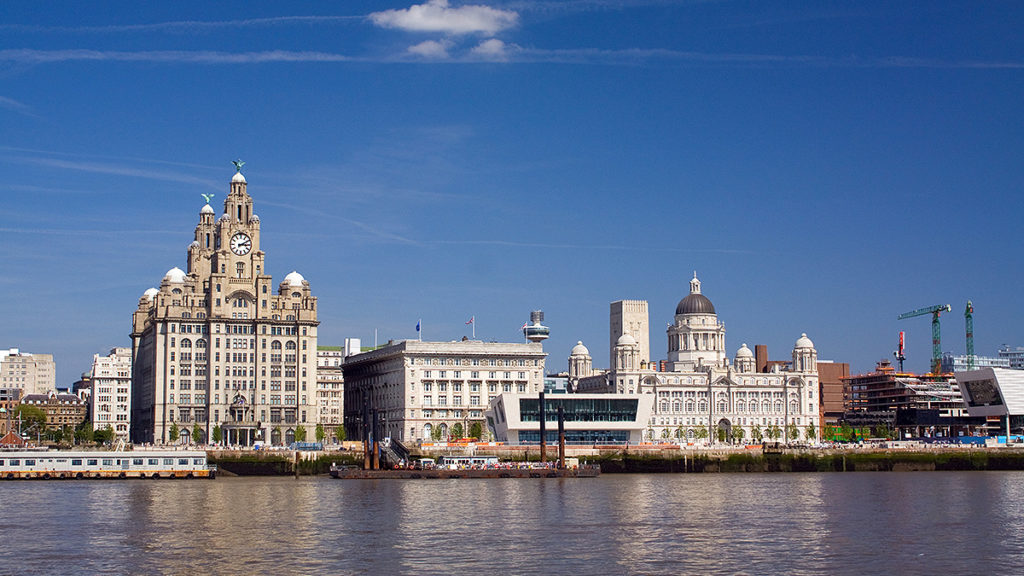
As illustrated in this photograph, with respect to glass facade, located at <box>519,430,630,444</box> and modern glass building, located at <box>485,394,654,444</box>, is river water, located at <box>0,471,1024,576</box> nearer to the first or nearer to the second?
modern glass building, located at <box>485,394,654,444</box>

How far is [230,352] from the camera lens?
193 m

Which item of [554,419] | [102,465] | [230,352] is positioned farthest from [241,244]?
[102,465]

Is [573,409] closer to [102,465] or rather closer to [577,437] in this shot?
[577,437]

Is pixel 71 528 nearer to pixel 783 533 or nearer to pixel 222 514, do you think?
pixel 222 514

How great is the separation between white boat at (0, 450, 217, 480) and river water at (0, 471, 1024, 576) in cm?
2091

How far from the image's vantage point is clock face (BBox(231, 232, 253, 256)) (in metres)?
198

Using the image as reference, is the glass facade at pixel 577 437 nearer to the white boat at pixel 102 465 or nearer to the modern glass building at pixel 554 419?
the modern glass building at pixel 554 419

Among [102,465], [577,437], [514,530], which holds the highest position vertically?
[577,437]

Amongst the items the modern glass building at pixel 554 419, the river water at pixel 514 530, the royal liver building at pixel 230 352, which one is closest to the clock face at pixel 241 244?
the royal liver building at pixel 230 352

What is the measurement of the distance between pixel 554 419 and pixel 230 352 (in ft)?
162

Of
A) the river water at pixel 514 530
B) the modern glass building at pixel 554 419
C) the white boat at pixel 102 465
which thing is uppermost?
the modern glass building at pixel 554 419

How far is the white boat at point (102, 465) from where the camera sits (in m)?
139

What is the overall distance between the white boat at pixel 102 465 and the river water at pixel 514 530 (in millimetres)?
20909

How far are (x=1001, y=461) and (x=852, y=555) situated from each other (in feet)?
397
